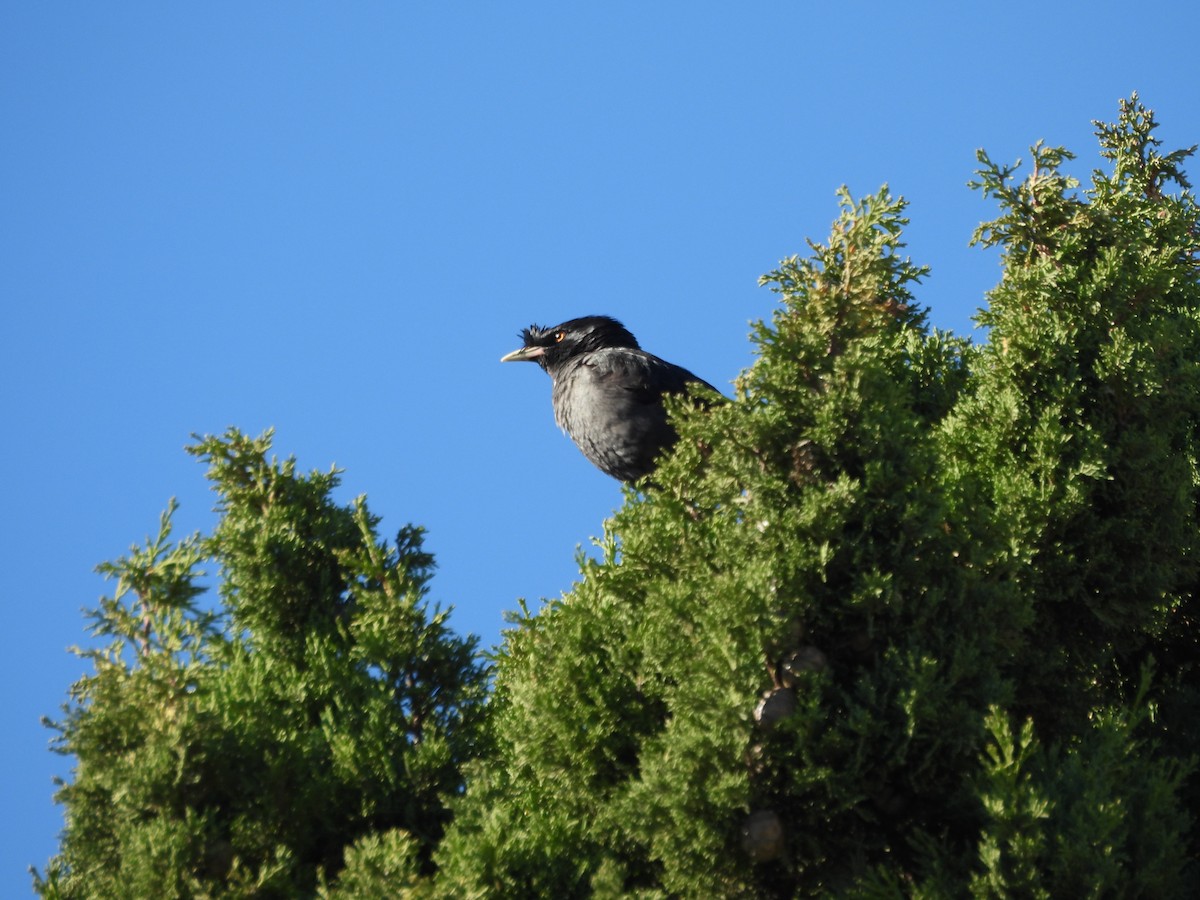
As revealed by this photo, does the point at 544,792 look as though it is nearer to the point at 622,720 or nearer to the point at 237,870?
the point at 622,720

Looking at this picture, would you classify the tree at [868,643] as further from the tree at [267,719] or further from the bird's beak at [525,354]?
the bird's beak at [525,354]

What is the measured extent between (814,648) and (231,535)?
3.08 meters

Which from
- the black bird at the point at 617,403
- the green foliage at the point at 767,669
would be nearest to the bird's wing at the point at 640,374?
the black bird at the point at 617,403

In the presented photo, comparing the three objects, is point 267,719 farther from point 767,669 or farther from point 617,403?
point 617,403

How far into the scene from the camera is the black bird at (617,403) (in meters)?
10.2

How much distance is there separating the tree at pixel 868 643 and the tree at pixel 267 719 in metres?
0.42

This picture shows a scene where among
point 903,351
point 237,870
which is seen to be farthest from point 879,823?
point 903,351

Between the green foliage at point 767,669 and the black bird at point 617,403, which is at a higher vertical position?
the black bird at point 617,403

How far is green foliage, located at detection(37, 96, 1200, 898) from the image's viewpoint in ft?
16.1

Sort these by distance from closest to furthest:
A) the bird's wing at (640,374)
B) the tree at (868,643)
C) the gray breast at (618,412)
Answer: the tree at (868,643) < the gray breast at (618,412) < the bird's wing at (640,374)

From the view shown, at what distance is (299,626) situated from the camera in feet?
21.7

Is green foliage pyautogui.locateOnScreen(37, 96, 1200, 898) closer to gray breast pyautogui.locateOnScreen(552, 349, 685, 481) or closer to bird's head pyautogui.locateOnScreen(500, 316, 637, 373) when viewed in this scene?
gray breast pyautogui.locateOnScreen(552, 349, 685, 481)

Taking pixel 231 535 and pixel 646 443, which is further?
pixel 646 443

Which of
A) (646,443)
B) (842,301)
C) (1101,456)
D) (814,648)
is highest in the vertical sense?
(646,443)
